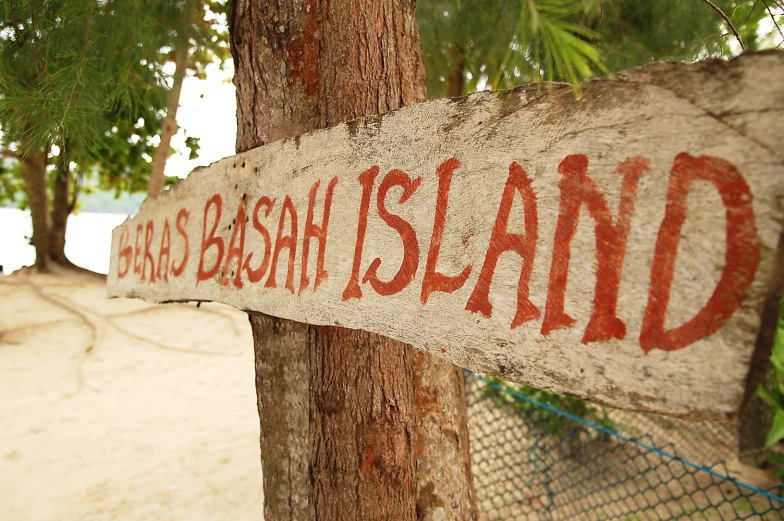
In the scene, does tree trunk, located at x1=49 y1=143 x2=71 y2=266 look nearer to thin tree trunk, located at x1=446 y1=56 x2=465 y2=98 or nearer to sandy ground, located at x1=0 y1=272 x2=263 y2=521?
sandy ground, located at x1=0 y1=272 x2=263 y2=521

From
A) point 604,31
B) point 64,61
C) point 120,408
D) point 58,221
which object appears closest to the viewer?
point 64,61

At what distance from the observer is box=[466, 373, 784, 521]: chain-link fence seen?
241 cm

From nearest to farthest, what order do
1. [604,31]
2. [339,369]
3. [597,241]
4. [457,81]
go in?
[597,241] < [339,369] < [604,31] < [457,81]

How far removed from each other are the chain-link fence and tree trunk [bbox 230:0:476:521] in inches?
50.0

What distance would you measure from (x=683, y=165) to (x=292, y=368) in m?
0.80

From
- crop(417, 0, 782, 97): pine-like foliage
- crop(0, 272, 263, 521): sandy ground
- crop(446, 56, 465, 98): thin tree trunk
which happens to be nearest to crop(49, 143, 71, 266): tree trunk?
crop(0, 272, 263, 521): sandy ground

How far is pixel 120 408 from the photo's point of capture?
304 centimetres

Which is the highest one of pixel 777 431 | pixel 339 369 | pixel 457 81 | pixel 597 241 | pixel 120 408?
pixel 457 81

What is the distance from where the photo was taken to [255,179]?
1.10 metres

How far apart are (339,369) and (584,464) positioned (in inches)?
66.6

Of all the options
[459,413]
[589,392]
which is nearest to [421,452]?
[459,413]

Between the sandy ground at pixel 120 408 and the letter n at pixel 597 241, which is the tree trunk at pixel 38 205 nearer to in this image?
the sandy ground at pixel 120 408

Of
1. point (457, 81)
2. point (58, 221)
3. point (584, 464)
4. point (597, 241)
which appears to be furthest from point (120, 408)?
point (597, 241)

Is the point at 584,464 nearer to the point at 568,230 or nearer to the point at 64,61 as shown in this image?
the point at 568,230
